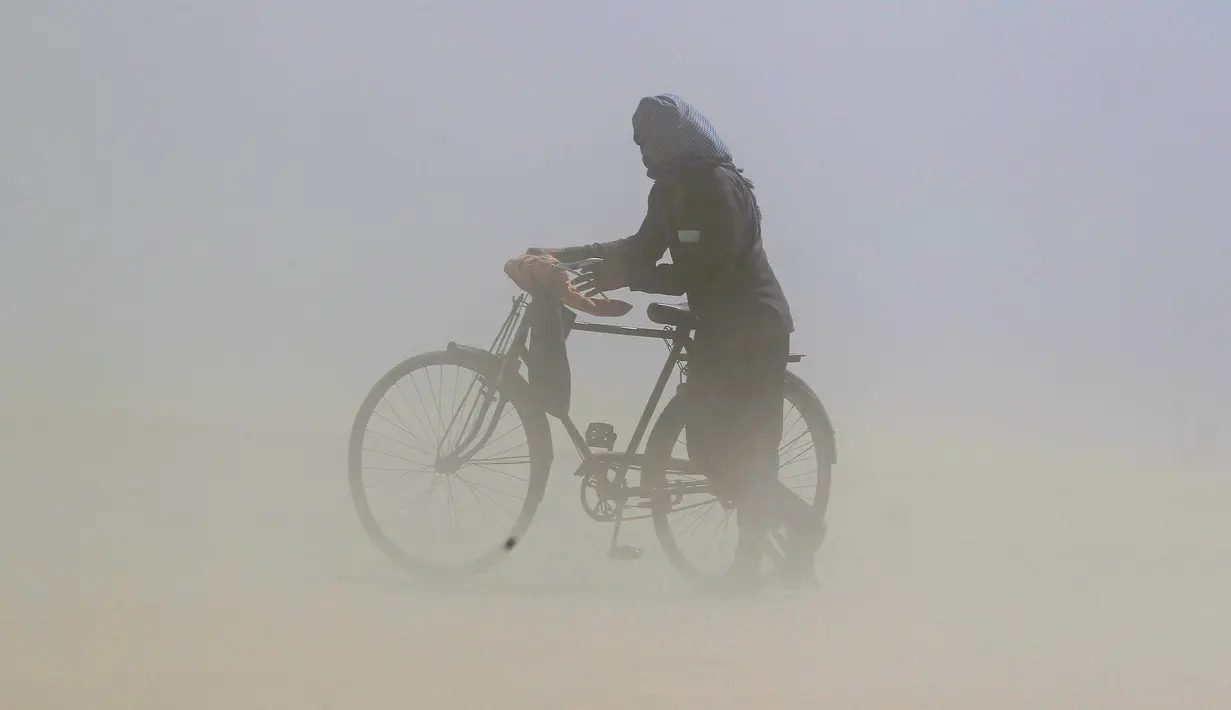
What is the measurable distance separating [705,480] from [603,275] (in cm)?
81

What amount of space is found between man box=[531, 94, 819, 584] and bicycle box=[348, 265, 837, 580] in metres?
0.08

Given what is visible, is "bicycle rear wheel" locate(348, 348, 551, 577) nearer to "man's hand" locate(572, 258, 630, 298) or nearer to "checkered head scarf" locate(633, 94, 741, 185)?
"man's hand" locate(572, 258, 630, 298)

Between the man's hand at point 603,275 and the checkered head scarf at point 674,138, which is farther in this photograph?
the man's hand at point 603,275

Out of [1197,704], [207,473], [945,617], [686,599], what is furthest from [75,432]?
[1197,704]

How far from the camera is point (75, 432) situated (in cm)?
790

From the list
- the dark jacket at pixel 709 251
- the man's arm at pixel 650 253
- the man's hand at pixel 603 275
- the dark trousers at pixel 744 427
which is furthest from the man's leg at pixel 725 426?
the man's hand at pixel 603 275

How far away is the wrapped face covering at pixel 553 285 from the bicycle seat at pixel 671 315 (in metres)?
0.10

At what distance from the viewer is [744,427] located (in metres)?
4.36

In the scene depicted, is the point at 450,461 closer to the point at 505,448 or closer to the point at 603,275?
the point at 505,448

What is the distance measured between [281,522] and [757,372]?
7.62 ft

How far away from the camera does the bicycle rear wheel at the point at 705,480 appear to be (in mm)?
4402

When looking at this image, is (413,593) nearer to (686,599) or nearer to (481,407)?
(481,407)

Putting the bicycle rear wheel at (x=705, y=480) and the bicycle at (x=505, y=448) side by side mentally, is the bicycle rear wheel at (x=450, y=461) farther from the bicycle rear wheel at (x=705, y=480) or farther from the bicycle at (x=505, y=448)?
the bicycle rear wheel at (x=705, y=480)

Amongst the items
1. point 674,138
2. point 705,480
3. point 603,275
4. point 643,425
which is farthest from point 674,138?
point 705,480
